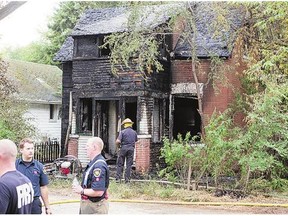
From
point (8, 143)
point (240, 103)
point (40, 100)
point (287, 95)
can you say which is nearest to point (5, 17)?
point (8, 143)

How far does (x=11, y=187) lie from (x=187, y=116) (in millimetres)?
17484

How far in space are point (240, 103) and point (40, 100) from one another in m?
13.2

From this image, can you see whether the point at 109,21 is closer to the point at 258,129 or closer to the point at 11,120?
the point at 11,120

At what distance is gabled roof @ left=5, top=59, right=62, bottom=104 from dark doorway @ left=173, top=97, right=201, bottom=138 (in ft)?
29.3

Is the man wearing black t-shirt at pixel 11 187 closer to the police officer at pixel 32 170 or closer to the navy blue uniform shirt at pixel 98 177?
the navy blue uniform shirt at pixel 98 177

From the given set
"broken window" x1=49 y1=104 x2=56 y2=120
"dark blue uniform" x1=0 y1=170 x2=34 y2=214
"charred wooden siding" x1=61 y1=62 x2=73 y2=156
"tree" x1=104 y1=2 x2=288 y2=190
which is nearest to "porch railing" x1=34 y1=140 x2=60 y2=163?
"charred wooden siding" x1=61 y1=62 x2=73 y2=156

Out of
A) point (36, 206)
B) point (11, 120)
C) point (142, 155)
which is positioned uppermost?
point (11, 120)

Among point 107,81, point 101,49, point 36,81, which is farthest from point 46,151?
point 36,81

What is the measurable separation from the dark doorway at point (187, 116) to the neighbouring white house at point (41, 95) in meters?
8.69

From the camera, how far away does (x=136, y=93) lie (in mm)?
18844

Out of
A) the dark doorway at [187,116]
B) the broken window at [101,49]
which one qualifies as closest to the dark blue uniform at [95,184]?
the broken window at [101,49]

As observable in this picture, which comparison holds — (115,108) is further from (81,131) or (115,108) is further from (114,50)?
(114,50)

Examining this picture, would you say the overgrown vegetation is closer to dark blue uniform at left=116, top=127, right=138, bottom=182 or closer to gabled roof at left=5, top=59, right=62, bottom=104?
dark blue uniform at left=116, top=127, right=138, bottom=182

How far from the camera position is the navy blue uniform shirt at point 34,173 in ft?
23.3
